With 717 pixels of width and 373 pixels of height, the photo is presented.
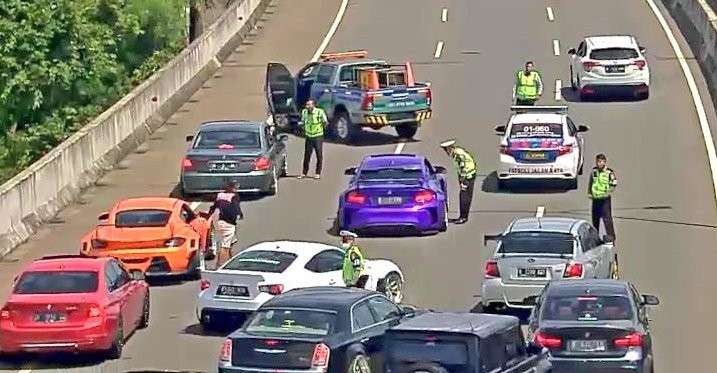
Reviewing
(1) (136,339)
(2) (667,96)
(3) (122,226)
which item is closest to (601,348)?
(1) (136,339)

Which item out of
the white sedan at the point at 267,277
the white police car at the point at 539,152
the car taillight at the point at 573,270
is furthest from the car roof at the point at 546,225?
the white police car at the point at 539,152

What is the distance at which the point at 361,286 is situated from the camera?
984 inches

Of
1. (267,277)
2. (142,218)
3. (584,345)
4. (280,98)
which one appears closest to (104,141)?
(280,98)

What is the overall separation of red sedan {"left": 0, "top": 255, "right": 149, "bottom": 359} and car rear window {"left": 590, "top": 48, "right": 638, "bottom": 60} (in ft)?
77.6

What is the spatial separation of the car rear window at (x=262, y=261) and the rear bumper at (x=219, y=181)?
31.2 ft

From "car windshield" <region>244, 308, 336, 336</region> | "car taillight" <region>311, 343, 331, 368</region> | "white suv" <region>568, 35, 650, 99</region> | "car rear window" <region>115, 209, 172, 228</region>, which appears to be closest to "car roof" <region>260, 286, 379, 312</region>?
"car windshield" <region>244, 308, 336, 336</region>

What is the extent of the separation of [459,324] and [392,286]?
741cm

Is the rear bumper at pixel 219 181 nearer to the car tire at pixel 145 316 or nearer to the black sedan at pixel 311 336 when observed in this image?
the car tire at pixel 145 316

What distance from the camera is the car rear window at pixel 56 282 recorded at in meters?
23.5

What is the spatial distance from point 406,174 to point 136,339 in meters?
8.60

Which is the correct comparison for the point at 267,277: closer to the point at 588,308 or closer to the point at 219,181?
the point at 588,308

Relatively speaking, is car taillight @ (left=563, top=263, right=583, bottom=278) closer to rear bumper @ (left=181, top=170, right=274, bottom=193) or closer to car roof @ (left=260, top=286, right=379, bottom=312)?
car roof @ (left=260, top=286, right=379, bottom=312)

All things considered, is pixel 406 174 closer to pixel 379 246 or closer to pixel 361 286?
pixel 379 246

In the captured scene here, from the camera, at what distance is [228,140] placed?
35.9 m
